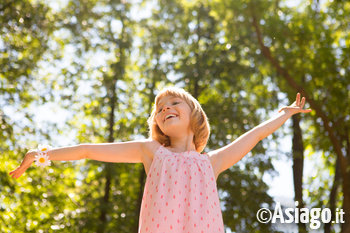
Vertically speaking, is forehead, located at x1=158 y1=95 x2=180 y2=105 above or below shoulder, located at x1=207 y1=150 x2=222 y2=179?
above

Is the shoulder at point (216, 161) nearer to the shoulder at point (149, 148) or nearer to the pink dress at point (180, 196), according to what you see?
the pink dress at point (180, 196)

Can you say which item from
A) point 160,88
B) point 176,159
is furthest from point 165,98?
point 160,88

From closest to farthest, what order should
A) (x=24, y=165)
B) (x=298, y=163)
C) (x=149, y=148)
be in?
(x=24, y=165), (x=149, y=148), (x=298, y=163)

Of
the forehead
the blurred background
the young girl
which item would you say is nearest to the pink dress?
the young girl

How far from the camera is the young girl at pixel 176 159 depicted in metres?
2.61

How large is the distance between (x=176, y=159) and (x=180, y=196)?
234mm

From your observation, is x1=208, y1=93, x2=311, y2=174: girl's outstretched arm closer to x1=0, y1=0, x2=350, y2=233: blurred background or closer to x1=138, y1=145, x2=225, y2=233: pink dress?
x1=138, y1=145, x2=225, y2=233: pink dress

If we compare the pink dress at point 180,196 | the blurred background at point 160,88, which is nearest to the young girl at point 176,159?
the pink dress at point 180,196

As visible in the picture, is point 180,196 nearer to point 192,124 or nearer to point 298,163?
point 192,124

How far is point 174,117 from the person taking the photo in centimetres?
289

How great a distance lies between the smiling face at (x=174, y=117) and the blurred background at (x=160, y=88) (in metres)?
5.69

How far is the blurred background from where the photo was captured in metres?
9.14

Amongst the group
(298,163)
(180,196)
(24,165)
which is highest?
(298,163)

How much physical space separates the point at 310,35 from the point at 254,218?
3.60m
